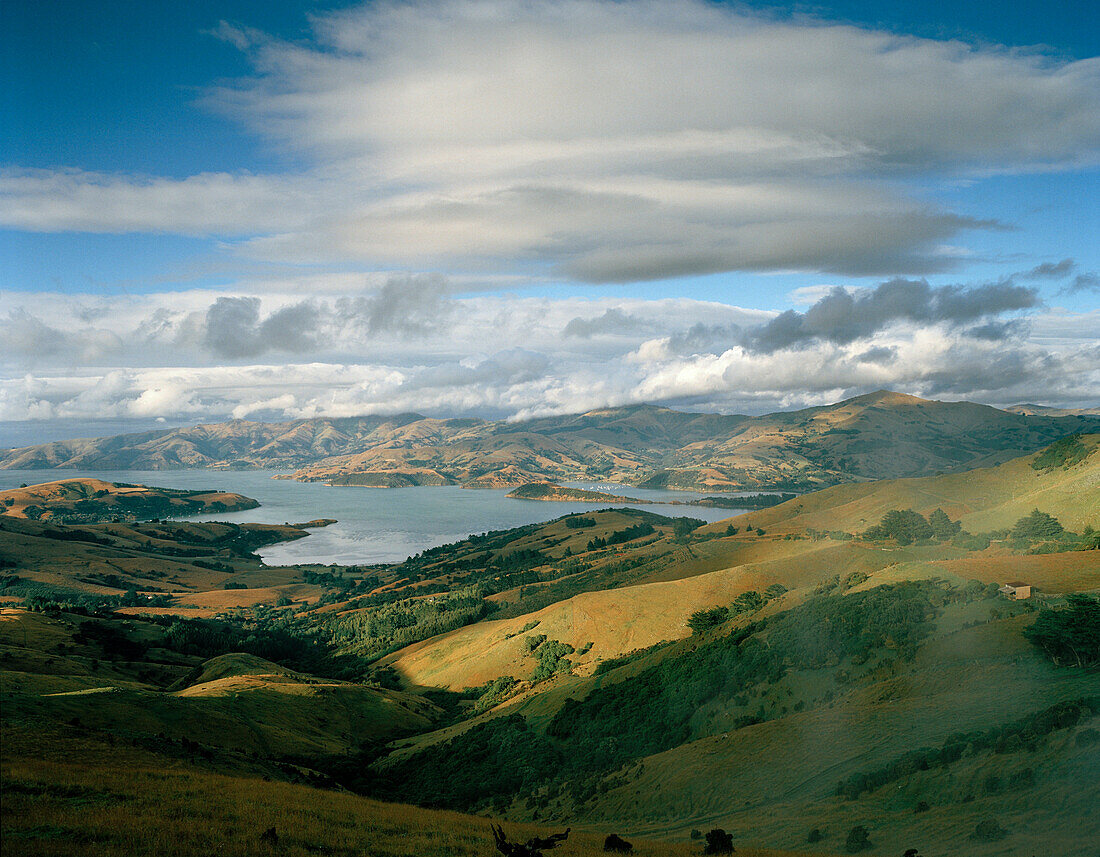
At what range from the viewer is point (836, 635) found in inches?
1607

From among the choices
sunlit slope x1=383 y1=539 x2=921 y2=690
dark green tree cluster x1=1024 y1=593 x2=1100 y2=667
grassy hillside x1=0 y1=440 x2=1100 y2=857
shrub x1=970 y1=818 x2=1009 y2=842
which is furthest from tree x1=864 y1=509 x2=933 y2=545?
shrub x1=970 y1=818 x2=1009 y2=842

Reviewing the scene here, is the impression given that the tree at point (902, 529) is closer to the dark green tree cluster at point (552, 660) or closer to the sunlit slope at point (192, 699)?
the dark green tree cluster at point (552, 660)

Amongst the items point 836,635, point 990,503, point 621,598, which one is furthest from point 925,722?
point 990,503

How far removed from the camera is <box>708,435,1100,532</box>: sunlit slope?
312 ft

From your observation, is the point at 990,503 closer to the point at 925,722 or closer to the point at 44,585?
the point at 925,722

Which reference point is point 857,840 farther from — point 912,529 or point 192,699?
point 912,529

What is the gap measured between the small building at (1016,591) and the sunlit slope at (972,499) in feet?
182

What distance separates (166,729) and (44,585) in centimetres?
18063

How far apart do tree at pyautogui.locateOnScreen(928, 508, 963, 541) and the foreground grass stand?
299 feet

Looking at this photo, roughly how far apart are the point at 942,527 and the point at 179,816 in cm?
10635

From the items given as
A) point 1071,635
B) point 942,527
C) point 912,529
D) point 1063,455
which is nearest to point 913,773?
point 1071,635

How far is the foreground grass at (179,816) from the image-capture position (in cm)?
1611

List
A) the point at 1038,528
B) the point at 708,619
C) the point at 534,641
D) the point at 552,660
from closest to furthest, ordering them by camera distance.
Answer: the point at 708,619
the point at 552,660
the point at 1038,528
the point at 534,641

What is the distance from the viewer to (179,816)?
1861 centimetres
